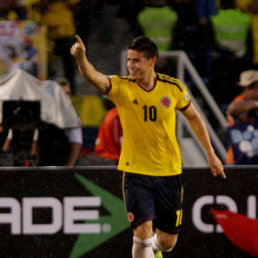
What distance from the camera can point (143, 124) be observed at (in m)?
5.66

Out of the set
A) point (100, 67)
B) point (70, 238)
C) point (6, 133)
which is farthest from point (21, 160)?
point (100, 67)

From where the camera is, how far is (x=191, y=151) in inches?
303

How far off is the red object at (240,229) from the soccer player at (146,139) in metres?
1.04

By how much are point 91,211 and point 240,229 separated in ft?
4.61

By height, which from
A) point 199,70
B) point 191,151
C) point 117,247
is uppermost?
point 199,70

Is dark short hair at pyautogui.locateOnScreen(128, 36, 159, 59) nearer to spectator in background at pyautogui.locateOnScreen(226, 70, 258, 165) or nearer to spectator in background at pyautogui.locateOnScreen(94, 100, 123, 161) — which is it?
spectator in background at pyautogui.locateOnScreen(94, 100, 123, 161)

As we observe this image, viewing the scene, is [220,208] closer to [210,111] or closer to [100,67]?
[210,111]

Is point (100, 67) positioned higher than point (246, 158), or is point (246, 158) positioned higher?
point (100, 67)

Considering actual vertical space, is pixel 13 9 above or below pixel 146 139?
above

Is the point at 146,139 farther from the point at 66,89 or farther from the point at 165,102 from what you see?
the point at 66,89

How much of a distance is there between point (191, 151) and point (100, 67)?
4.45 ft

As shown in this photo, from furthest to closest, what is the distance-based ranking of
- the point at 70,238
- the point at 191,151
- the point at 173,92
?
the point at 191,151 → the point at 70,238 → the point at 173,92

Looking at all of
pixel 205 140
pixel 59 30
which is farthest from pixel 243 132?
pixel 59 30

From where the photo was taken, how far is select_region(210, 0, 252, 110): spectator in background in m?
7.90
